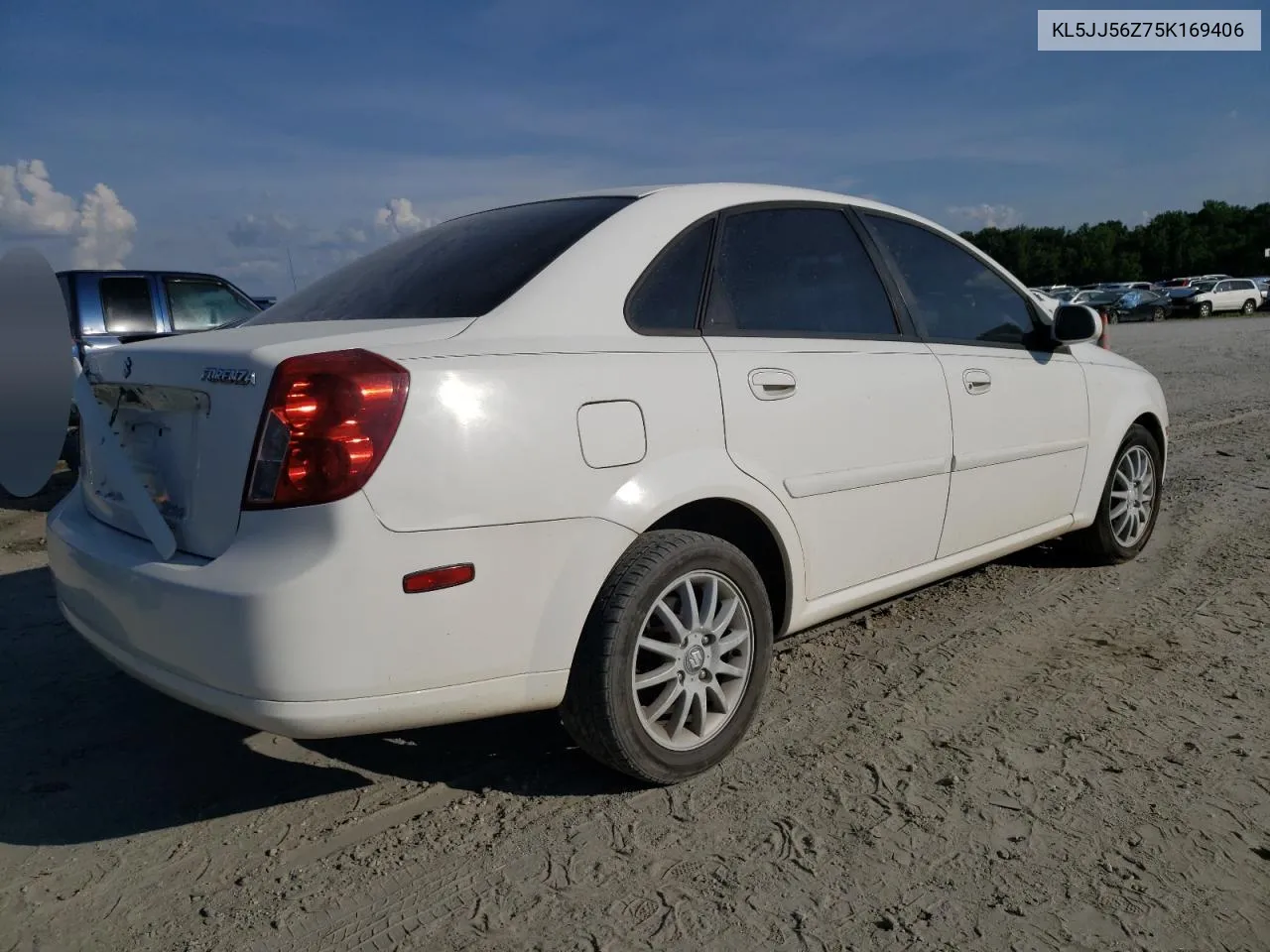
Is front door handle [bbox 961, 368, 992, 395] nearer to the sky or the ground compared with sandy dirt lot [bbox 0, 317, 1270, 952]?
nearer to the sky

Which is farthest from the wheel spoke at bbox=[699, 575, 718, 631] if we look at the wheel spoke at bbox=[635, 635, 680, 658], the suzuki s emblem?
the suzuki s emblem

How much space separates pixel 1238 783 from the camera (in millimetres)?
2660

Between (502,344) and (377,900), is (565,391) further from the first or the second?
(377,900)

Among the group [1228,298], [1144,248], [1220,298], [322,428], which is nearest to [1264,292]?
[1228,298]

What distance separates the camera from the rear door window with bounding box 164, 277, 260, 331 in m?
10.0

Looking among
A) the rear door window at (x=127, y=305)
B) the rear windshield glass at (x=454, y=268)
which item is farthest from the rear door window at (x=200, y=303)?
the rear windshield glass at (x=454, y=268)

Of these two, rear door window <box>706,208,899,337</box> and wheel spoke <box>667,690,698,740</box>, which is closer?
wheel spoke <box>667,690,698,740</box>

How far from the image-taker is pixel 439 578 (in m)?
2.23

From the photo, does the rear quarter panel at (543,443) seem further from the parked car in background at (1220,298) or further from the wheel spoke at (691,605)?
the parked car in background at (1220,298)

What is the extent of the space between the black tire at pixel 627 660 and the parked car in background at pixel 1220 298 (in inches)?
1764

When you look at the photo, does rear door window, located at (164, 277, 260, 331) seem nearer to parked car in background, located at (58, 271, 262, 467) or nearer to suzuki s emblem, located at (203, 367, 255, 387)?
parked car in background, located at (58, 271, 262, 467)

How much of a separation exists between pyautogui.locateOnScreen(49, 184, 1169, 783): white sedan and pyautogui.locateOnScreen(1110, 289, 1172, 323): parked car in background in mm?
42043

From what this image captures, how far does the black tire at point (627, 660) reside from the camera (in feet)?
8.19

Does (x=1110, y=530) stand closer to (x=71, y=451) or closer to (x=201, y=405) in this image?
(x=201, y=405)
